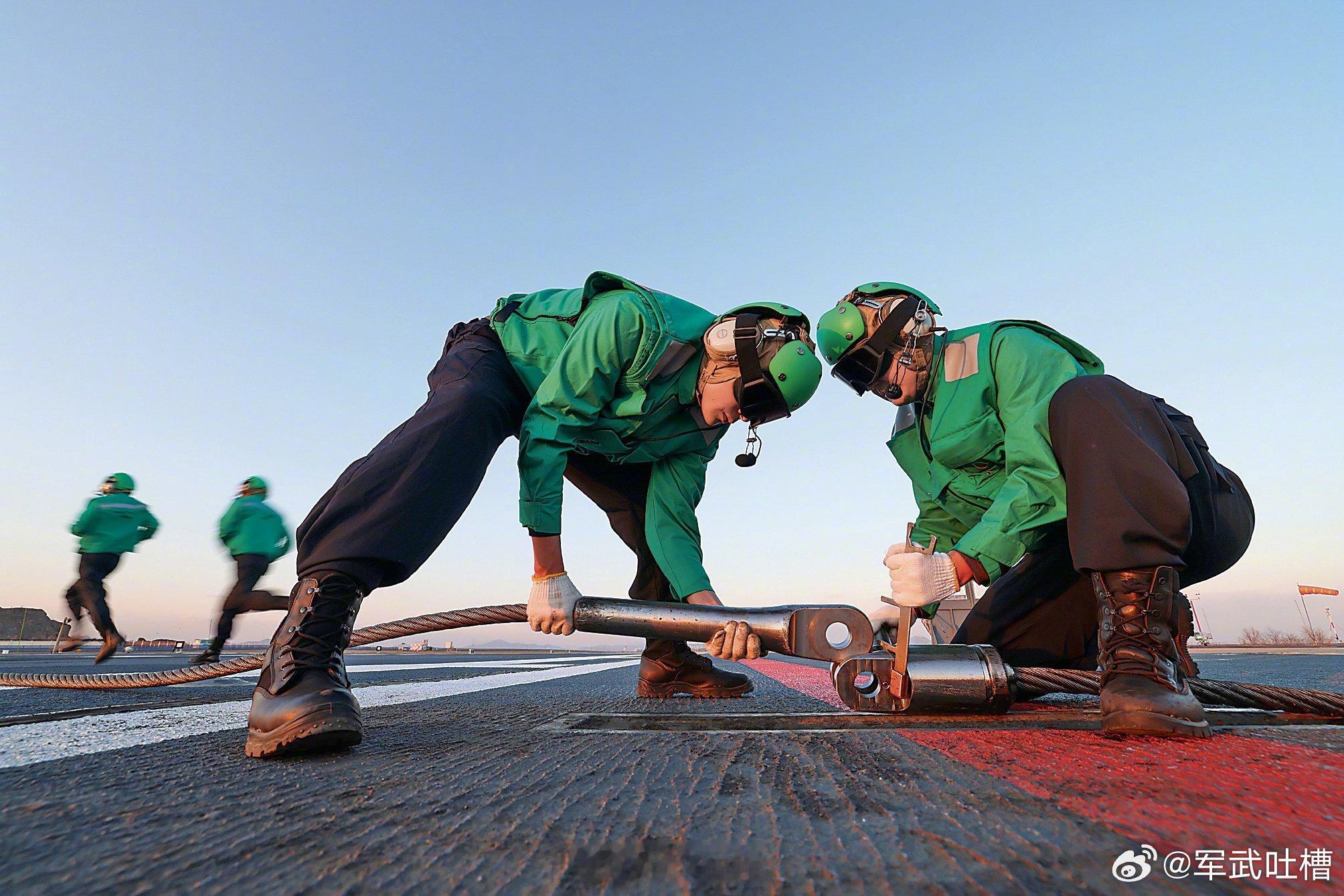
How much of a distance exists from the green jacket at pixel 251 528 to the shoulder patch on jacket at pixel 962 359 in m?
6.15

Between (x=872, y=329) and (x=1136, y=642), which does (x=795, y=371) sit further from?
(x=1136, y=642)

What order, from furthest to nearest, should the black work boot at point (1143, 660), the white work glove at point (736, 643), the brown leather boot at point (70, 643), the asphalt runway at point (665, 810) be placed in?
1. the brown leather boot at point (70, 643)
2. the white work glove at point (736, 643)
3. the black work boot at point (1143, 660)
4. the asphalt runway at point (665, 810)

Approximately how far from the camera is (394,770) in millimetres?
910

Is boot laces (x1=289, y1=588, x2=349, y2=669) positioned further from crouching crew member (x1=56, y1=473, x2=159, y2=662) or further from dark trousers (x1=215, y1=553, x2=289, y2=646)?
crouching crew member (x1=56, y1=473, x2=159, y2=662)

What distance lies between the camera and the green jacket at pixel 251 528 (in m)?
6.04

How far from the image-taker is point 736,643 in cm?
179

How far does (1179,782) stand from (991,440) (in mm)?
1579

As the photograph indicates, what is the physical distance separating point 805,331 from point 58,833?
2365 mm

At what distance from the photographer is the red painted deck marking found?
58 cm

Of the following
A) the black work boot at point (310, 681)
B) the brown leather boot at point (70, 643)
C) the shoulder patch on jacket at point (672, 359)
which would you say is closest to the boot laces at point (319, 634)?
the black work boot at point (310, 681)

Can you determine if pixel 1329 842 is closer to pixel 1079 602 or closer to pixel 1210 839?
pixel 1210 839

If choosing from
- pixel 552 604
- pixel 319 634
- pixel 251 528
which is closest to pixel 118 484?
pixel 251 528

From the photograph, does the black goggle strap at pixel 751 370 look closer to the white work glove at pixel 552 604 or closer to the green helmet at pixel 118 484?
the white work glove at pixel 552 604

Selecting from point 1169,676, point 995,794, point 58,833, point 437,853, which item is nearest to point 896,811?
point 995,794
